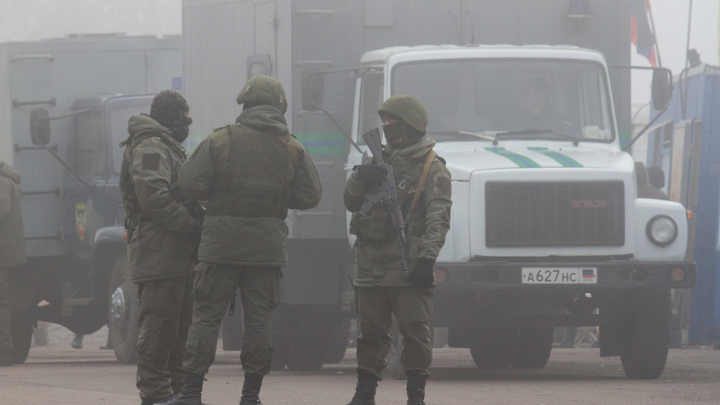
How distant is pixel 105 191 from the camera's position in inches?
534

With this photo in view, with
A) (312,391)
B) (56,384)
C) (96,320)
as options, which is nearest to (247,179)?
(312,391)

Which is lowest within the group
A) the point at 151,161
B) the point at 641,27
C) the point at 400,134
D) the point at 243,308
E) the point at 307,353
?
the point at 307,353

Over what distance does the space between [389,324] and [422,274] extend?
1.38 feet

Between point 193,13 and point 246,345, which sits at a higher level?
point 193,13

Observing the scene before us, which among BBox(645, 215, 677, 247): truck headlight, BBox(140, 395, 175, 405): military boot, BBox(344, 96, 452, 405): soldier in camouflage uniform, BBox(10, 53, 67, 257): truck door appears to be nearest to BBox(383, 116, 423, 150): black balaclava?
BBox(344, 96, 452, 405): soldier in camouflage uniform

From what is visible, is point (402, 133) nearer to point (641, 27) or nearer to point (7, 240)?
point (641, 27)

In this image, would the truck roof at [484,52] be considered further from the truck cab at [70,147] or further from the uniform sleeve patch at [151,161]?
the truck cab at [70,147]

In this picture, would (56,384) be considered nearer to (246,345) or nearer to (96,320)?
(246,345)

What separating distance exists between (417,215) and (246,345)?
1200 mm

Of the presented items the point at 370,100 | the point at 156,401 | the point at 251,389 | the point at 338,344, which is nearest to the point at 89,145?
the point at 338,344

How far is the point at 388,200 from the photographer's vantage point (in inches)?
282

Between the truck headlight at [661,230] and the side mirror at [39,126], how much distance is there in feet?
22.0

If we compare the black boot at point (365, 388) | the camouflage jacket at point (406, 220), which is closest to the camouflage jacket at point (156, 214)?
the camouflage jacket at point (406, 220)

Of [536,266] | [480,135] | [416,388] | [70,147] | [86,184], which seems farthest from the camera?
[70,147]
